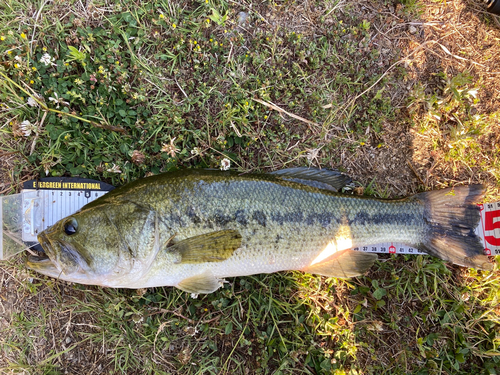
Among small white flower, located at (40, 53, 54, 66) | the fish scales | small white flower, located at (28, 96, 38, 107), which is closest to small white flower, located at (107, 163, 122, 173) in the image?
the fish scales

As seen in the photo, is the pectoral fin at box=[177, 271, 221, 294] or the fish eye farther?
the pectoral fin at box=[177, 271, 221, 294]

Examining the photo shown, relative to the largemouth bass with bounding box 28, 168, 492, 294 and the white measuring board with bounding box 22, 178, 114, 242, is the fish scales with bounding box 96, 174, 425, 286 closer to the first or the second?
the largemouth bass with bounding box 28, 168, 492, 294

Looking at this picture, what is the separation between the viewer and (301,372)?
11.3 ft

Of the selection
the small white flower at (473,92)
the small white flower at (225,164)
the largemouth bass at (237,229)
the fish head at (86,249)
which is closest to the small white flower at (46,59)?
the largemouth bass at (237,229)

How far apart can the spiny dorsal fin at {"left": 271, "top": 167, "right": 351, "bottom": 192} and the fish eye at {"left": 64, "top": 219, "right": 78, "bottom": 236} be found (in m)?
2.02

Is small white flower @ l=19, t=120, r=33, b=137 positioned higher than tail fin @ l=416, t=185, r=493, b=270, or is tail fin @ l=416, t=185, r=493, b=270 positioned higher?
small white flower @ l=19, t=120, r=33, b=137

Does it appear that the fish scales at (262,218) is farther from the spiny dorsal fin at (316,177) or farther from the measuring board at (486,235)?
the measuring board at (486,235)

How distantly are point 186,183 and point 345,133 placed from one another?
2.05 meters

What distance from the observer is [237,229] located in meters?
2.95

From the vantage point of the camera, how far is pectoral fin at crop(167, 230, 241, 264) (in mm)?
2857

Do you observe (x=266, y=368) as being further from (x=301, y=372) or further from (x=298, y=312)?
(x=298, y=312)

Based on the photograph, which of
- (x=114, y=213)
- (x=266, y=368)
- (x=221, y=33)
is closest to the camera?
(x=114, y=213)

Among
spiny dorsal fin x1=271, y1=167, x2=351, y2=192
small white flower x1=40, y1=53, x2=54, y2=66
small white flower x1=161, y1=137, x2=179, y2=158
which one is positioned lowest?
spiny dorsal fin x1=271, y1=167, x2=351, y2=192

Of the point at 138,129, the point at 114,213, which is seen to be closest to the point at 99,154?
the point at 138,129
